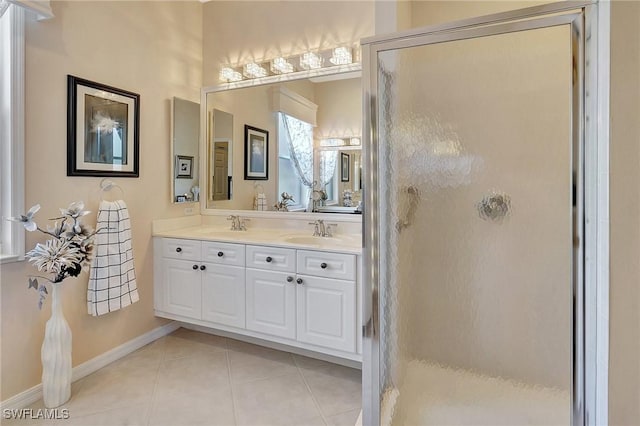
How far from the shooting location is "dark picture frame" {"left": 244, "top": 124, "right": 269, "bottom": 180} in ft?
9.29

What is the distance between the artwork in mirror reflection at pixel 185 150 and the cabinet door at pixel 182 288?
1.91 feet

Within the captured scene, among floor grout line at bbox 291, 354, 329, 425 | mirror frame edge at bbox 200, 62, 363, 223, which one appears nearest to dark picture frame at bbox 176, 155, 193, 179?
mirror frame edge at bbox 200, 62, 363, 223

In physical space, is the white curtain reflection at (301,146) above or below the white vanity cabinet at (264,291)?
above

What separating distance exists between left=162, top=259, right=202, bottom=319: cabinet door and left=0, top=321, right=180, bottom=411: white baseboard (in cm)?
26

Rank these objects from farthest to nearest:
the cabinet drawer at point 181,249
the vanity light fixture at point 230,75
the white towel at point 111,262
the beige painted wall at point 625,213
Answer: the vanity light fixture at point 230,75, the cabinet drawer at point 181,249, the white towel at point 111,262, the beige painted wall at point 625,213

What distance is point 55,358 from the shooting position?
5.98 feet

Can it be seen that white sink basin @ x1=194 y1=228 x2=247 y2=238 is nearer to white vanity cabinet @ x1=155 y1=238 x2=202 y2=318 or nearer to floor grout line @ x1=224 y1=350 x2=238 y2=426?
white vanity cabinet @ x1=155 y1=238 x2=202 y2=318

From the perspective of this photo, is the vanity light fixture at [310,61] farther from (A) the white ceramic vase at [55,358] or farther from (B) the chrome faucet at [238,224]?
(A) the white ceramic vase at [55,358]

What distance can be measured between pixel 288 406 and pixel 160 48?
8.63 ft

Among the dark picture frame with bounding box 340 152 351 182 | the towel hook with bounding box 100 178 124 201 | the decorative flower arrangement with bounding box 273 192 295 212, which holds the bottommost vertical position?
the decorative flower arrangement with bounding box 273 192 295 212

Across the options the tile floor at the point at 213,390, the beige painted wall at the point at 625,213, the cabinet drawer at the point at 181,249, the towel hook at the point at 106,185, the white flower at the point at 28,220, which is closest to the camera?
the beige painted wall at the point at 625,213

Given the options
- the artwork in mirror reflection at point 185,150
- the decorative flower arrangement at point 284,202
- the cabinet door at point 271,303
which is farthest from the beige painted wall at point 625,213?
the artwork in mirror reflection at point 185,150

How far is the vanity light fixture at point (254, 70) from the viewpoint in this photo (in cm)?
284

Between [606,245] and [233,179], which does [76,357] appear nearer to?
[233,179]
